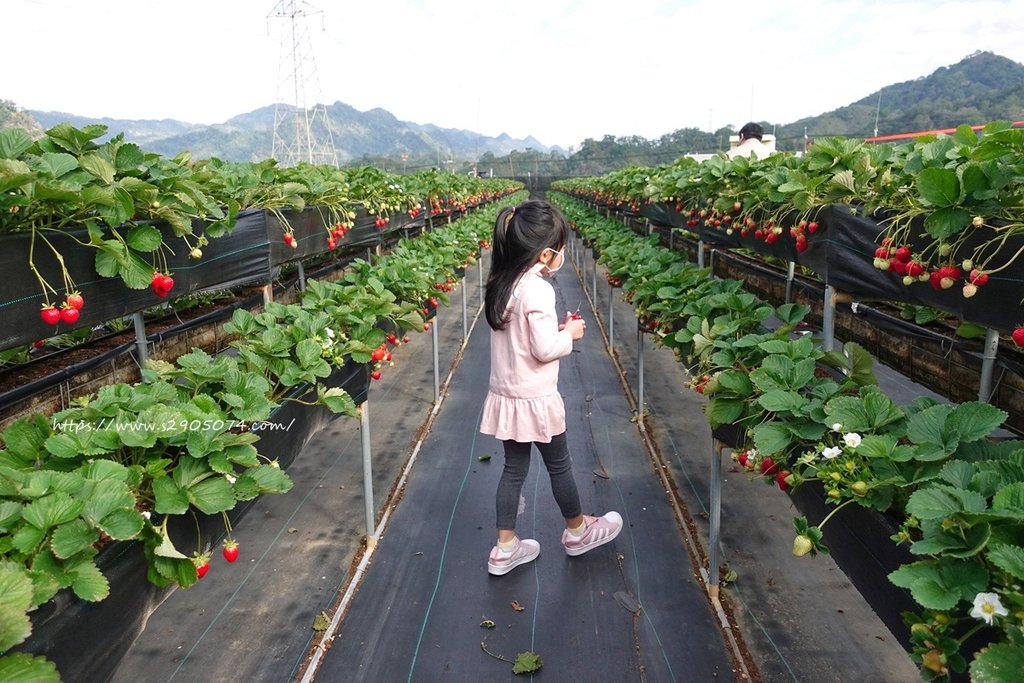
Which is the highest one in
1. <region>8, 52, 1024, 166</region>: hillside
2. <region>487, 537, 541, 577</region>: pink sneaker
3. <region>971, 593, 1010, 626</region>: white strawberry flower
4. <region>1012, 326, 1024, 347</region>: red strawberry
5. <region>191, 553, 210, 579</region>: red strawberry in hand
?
<region>8, 52, 1024, 166</region>: hillside

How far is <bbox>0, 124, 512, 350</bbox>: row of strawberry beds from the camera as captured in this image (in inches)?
74.0

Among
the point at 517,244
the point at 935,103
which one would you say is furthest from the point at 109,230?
the point at 935,103

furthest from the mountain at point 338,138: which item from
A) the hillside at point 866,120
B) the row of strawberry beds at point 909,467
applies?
the row of strawberry beds at point 909,467

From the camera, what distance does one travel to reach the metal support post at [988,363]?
2.31m

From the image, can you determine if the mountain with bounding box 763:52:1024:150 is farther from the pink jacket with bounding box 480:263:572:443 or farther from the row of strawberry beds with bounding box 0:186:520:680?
the row of strawberry beds with bounding box 0:186:520:680

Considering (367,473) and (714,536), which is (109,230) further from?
(714,536)

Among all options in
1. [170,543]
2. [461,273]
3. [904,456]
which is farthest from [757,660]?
[461,273]

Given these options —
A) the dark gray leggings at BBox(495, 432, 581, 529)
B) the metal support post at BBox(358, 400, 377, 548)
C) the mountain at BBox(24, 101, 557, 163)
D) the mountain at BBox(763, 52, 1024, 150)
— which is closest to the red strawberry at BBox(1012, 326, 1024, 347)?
the dark gray leggings at BBox(495, 432, 581, 529)

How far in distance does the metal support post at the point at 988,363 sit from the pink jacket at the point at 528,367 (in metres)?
1.48

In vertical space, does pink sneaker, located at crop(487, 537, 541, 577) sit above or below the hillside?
below

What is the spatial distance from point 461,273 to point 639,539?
5.53m

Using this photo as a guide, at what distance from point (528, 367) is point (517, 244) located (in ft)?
1.70

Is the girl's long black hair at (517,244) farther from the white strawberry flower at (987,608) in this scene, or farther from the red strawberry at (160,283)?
the white strawberry flower at (987,608)

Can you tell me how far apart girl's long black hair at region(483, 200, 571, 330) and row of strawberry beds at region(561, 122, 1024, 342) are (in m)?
1.00
